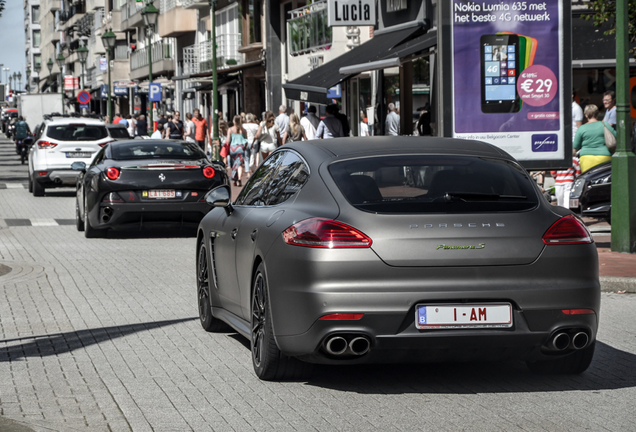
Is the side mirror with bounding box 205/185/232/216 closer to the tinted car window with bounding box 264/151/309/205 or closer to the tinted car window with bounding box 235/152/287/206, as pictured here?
the tinted car window with bounding box 235/152/287/206

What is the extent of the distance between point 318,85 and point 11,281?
40.8ft

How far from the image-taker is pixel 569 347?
6.12 m

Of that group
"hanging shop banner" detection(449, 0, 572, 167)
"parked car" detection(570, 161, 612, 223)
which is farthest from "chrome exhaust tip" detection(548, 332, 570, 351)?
"parked car" detection(570, 161, 612, 223)

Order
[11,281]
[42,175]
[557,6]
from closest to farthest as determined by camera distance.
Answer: [11,281], [557,6], [42,175]

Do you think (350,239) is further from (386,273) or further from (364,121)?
(364,121)

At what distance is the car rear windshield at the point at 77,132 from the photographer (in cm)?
2539

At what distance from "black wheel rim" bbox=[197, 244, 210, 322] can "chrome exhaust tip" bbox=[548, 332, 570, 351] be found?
304 centimetres

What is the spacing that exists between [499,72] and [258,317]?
7914 mm

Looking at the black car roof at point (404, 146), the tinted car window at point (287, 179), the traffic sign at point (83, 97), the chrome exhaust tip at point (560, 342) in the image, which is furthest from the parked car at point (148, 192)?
the traffic sign at point (83, 97)

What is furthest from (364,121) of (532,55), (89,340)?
(89,340)

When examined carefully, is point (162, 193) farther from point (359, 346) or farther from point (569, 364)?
point (359, 346)

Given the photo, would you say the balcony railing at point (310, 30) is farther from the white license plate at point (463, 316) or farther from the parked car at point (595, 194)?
the white license plate at point (463, 316)

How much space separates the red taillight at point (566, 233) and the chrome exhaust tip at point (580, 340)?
505 mm

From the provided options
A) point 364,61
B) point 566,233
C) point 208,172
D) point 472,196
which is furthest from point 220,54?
point 566,233
